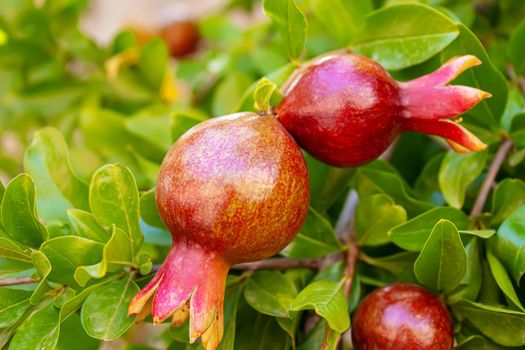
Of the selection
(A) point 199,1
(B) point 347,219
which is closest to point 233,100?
(B) point 347,219

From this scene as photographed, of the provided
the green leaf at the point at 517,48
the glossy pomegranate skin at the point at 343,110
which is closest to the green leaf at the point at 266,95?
the glossy pomegranate skin at the point at 343,110

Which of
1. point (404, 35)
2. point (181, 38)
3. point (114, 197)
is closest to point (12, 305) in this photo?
point (114, 197)

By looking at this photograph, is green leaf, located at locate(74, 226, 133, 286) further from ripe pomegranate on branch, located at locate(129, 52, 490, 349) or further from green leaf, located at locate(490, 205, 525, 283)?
green leaf, located at locate(490, 205, 525, 283)

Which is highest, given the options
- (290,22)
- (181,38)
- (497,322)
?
(290,22)

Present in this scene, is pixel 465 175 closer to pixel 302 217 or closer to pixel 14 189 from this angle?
pixel 302 217

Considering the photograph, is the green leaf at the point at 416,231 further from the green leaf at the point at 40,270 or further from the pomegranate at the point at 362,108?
the green leaf at the point at 40,270

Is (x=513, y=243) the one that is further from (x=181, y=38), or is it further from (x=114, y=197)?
(x=181, y=38)
